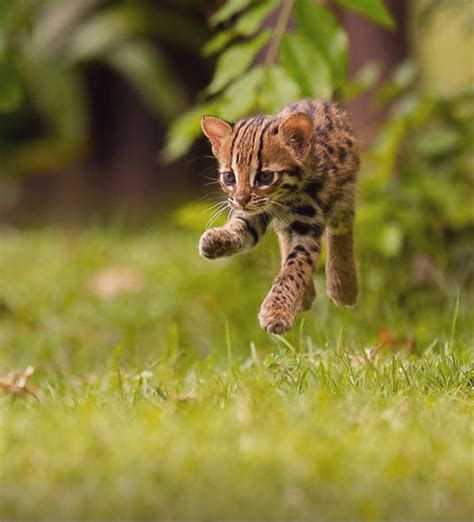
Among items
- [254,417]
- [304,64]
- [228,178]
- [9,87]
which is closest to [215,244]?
[228,178]

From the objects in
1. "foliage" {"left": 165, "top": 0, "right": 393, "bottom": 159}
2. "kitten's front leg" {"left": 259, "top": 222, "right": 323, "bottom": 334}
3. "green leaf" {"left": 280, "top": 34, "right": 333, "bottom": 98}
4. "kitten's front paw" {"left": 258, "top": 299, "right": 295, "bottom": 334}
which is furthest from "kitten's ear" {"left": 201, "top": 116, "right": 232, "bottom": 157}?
"green leaf" {"left": 280, "top": 34, "right": 333, "bottom": 98}

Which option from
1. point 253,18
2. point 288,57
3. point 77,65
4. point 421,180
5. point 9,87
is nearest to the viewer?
point 288,57

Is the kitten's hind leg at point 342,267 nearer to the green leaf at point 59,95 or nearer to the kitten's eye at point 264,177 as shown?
the kitten's eye at point 264,177

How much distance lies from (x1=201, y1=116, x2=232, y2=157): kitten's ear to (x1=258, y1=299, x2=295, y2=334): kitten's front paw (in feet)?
1.50

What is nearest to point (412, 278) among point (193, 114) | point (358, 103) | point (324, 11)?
point (358, 103)

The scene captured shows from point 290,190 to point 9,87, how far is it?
1.92 m

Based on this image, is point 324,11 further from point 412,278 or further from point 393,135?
point 412,278

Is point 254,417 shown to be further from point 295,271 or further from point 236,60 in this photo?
point 236,60

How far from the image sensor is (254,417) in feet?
10.5

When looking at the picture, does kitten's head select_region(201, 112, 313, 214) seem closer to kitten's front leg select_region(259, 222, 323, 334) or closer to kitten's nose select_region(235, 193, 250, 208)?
kitten's nose select_region(235, 193, 250, 208)

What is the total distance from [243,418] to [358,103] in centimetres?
447

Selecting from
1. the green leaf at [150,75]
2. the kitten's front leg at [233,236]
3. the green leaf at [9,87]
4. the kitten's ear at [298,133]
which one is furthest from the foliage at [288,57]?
the green leaf at [150,75]

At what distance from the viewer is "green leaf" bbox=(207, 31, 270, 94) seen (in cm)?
415

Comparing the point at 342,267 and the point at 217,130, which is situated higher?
the point at 217,130
